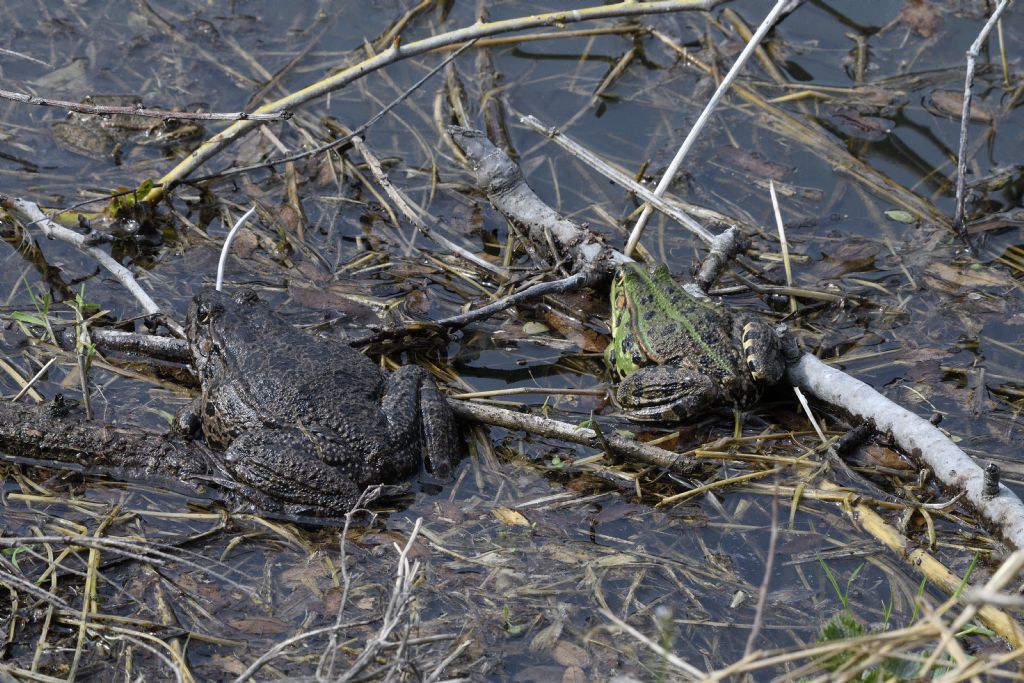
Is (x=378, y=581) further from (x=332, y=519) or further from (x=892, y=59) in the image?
(x=892, y=59)

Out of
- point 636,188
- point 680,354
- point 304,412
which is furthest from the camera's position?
point 636,188

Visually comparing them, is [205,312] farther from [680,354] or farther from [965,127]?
[965,127]

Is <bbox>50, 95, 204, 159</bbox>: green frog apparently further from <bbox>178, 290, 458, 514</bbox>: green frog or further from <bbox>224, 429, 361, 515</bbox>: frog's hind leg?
<bbox>224, 429, 361, 515</bbox>: frog's hind leg

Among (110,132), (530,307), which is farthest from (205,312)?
(110,132)

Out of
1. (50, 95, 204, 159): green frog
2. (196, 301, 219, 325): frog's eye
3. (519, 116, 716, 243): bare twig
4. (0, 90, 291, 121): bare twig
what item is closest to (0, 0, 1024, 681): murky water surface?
(50, 95, 204, 159): green frog

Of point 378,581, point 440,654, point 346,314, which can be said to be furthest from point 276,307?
point 440,654
